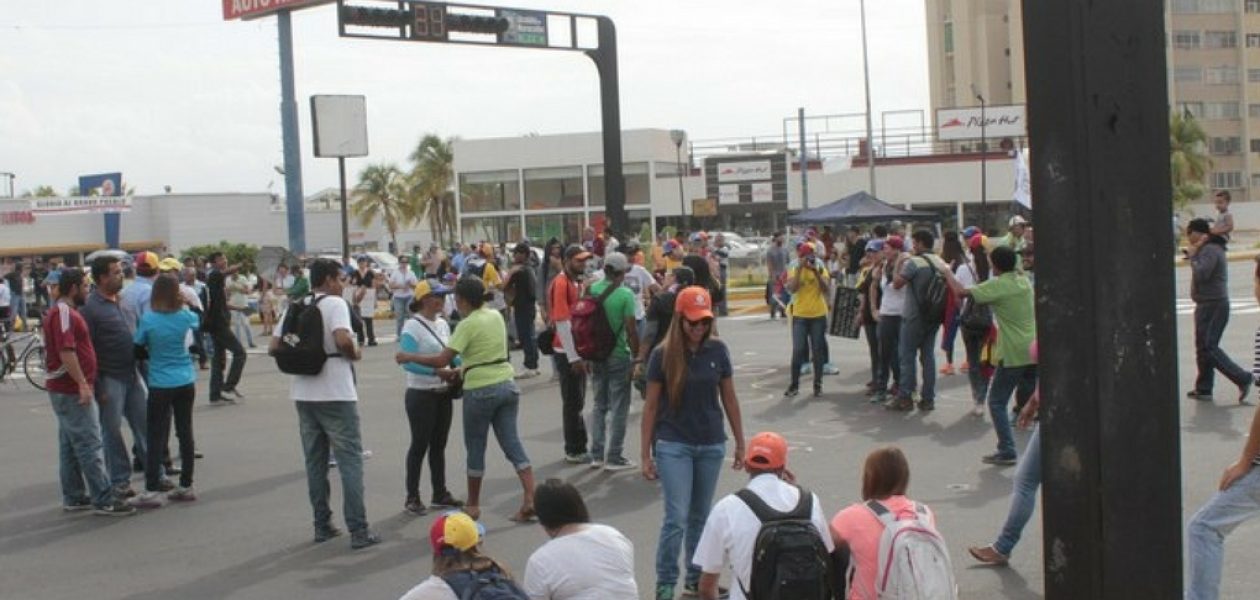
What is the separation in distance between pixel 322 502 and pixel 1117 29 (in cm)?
623

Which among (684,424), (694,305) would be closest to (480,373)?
(684,424)

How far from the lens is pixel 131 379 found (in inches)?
387

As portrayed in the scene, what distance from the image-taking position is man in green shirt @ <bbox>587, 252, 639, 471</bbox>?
1023 centimetres

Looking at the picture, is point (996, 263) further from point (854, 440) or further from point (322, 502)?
point (322, 502)

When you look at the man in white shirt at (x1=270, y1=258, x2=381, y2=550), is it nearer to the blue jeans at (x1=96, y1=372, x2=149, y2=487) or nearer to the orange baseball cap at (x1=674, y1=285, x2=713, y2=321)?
the blue jeans at (x1=96, y1=372, x2=149, y2=487)

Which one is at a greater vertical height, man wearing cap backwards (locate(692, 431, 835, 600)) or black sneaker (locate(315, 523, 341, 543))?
man wearing cap backwards (locate(692, 431, 835, 600))

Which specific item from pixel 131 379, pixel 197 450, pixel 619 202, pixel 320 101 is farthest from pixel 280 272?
pixel 131 379

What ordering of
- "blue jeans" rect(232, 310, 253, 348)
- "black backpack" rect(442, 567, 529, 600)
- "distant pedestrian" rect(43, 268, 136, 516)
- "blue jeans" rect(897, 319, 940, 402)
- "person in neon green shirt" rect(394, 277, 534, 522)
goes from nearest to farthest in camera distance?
"black backpack" rect(442, 567, 529, 600)
"person in neon green shirt" rect(394, 277, 534, 522)
"distant pedestrian" rect(43, 268, 136, 516)
"blue jeans" rect(897, 319, 940, 402)
"blue jeans" rect(232, 310, 253, 348)

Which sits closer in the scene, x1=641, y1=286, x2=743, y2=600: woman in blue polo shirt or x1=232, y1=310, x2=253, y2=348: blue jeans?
x1=641, y1=286, x2=743, y2=600: woman in blue polo shirt

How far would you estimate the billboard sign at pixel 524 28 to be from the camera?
80.5 feet

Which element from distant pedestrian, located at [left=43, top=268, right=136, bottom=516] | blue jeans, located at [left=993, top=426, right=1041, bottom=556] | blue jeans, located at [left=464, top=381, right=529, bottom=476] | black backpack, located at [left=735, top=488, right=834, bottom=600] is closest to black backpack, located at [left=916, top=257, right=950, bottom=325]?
blue jeans, located at [left=464, top=381, right=529, bottom=476]

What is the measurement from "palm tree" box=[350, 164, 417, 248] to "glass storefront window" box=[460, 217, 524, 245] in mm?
8759

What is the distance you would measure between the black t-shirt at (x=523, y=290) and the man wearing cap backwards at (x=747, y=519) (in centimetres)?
1092

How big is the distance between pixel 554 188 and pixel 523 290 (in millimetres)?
47664
